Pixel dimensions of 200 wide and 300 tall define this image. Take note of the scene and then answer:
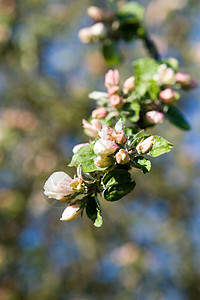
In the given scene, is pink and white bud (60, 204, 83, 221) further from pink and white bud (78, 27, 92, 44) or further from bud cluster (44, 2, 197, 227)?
pink and white bud (78, 27, 92, 44)

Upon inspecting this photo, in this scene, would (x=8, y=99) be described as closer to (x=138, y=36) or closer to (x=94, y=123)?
(x=138, y=36)

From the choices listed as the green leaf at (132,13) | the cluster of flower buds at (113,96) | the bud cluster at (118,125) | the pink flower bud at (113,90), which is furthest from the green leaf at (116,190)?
the green leaf at (132,13)

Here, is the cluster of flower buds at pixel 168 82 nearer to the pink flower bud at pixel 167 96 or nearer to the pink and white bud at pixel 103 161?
the pink flower bud at pixel 167 96

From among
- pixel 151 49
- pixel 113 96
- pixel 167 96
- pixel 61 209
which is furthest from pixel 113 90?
pixel 61 209

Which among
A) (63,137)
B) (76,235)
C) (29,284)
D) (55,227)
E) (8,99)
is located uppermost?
(8,99)

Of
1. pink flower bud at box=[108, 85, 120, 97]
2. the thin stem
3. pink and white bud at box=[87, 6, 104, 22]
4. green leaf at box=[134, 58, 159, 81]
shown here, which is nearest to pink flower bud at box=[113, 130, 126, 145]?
pink flower bud at box=[108, 85, 120, 97]

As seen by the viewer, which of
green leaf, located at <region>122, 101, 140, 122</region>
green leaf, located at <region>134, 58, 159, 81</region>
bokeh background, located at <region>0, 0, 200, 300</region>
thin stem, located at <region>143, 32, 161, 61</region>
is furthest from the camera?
bokeh background, located at <region>0, 0, 200, 300</region>

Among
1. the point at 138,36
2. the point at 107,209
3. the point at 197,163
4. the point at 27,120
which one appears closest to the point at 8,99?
the point at 27,120

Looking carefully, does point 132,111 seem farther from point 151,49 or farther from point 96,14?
point 96,14
